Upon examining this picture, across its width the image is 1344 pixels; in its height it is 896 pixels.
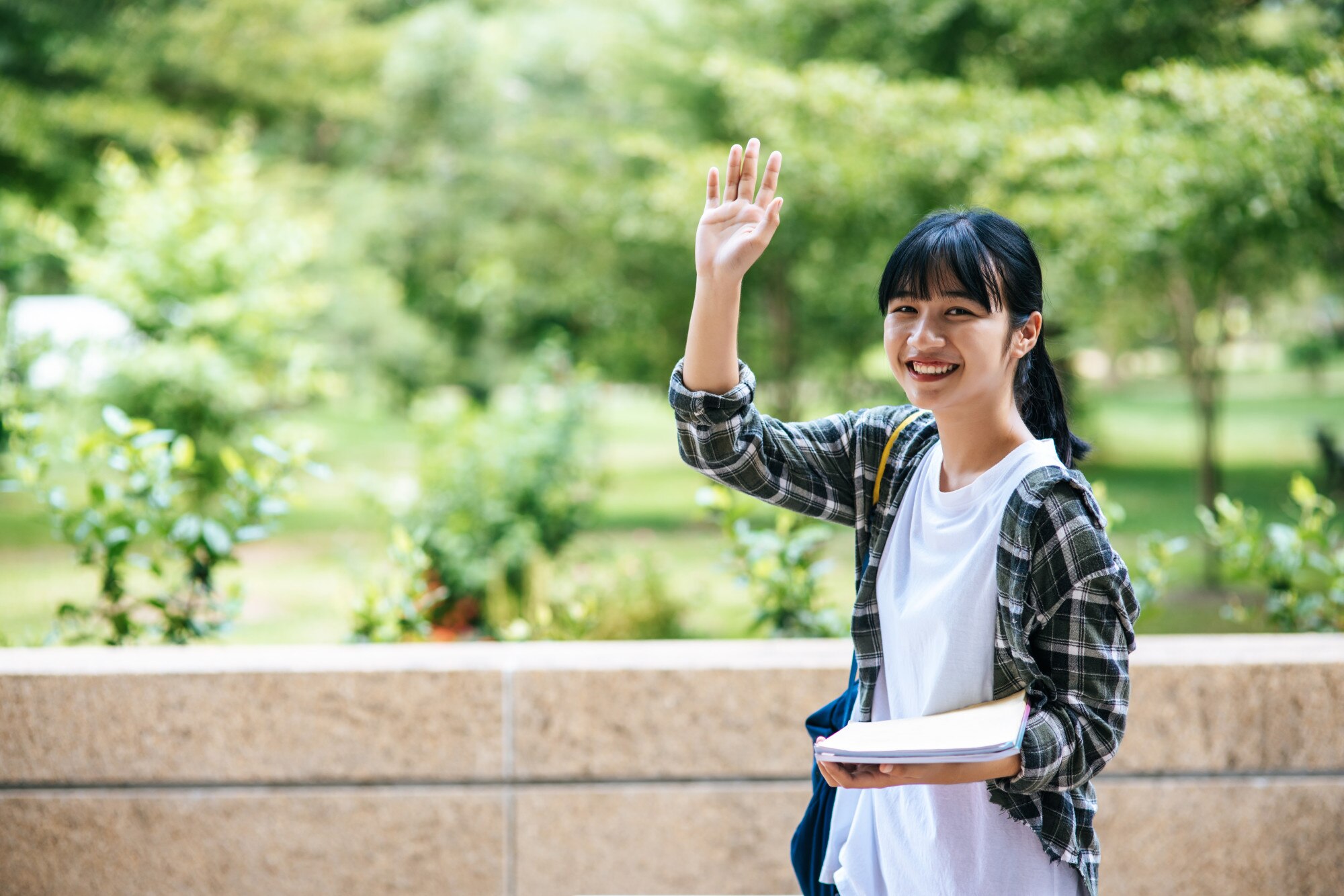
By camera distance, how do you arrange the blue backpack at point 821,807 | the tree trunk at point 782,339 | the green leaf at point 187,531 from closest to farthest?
1. the blue backpack at point 821,807
2. the green leaf at point 187,531
3. the tree trunk at point 782,339

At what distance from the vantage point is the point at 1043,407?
5.42 ft

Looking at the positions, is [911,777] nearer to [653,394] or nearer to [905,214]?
[905,214]

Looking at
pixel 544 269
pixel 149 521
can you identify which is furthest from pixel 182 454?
pixel 544 269

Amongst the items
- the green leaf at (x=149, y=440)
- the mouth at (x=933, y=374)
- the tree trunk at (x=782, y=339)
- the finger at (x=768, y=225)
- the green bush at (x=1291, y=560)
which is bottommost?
the green bush at (x=1291, y=560)

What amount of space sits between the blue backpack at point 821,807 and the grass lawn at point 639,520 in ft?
1.96

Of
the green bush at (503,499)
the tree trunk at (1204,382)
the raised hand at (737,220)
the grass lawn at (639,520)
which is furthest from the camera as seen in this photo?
the tree trunk at (1204,382)

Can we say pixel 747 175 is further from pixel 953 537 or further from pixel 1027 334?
pixel 953 537

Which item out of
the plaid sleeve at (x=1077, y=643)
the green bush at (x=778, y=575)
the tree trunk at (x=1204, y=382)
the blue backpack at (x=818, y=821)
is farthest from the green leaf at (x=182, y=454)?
the tree trunk at (x=1204, y=382)

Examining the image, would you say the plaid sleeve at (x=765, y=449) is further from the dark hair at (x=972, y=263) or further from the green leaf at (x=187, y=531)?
the green leaf at (x=187, y=531)

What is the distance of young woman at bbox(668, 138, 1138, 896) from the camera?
1.38 m

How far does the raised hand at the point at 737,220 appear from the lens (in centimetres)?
157

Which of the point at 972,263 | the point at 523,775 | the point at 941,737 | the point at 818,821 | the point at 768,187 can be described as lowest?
the point at 523,775

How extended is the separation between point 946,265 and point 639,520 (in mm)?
11685

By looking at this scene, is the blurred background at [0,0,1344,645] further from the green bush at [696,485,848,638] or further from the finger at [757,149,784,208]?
the finger at [757,149,784,208]
